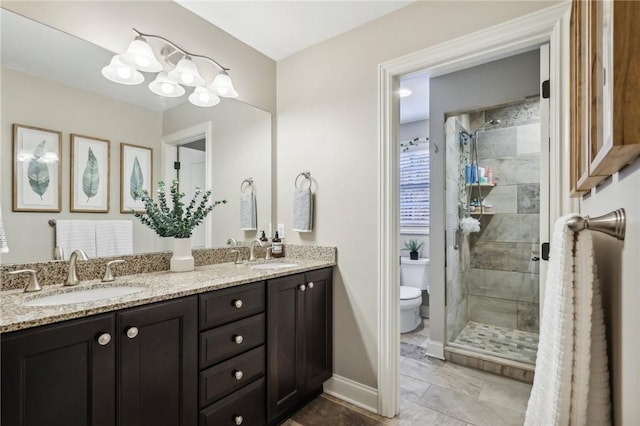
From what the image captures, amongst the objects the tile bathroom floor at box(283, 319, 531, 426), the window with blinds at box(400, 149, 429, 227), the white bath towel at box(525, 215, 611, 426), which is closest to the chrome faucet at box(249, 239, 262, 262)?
the tile bathroom floor at box(283, 319, 531, 426)

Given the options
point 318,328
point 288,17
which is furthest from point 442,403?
point 288,17

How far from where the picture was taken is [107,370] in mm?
1057

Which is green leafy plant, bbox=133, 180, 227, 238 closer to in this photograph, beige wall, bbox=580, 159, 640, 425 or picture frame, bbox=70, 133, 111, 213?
picture frame, bbox=70, 133, 111, 213

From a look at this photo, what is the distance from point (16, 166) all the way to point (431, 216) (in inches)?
104

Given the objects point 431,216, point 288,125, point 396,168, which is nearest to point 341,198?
point 396,168

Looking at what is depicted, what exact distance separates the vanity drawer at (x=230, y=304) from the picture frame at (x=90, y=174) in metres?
0.77

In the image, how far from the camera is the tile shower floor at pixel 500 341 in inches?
98.1

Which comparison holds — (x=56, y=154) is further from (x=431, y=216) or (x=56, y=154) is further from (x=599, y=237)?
(x=431, y=216)

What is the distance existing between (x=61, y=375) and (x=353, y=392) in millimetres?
1608

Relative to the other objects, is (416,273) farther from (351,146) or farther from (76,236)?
(76,236)

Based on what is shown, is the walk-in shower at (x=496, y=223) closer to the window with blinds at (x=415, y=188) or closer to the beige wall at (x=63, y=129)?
the window with blinds at (x=415, y=188)

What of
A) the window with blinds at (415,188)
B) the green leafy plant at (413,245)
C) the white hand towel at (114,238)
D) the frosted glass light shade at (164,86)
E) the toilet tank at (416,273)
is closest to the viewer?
the white hand towel at (114,238)

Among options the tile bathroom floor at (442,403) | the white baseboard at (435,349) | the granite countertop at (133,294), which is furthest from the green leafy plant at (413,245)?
the granite countertop at (133,294)

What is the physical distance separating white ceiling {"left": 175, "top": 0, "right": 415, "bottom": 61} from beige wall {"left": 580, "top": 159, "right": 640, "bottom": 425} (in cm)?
178
